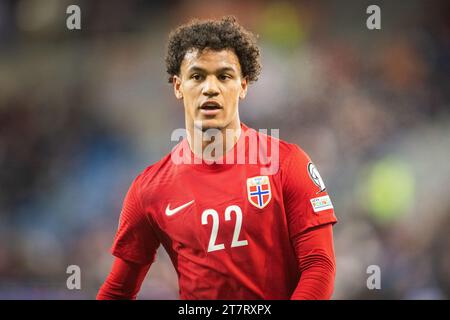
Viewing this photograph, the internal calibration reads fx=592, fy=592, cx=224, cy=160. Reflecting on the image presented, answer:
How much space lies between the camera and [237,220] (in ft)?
10.3

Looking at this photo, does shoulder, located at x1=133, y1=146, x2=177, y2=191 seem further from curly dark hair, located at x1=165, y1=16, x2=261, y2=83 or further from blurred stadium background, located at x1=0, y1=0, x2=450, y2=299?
blurred stadium background, located at x1=0, y1=0, x2=450, y2=299

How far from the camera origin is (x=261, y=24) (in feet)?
17.4

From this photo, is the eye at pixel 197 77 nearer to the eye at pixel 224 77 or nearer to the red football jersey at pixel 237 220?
the eye at pixel 224 77

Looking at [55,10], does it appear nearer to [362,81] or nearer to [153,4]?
[153,4]

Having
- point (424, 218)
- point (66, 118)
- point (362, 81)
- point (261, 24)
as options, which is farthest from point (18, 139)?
point (424, 218)

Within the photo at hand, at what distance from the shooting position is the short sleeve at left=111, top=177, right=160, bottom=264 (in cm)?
338

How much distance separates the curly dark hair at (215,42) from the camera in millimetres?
3275

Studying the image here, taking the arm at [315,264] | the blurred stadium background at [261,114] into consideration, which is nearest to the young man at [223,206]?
the arm at [315,264]

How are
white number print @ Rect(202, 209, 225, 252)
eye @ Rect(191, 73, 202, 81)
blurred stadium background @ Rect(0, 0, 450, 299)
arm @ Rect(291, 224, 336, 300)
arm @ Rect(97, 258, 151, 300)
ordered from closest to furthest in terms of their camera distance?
arm @ Rect(291, 224, 336, 300) → white number print @ Rect(202, 209, 225, 252) → eye @ Rect(191, 73, 202, 81) → arm @ Rect(97, 258, 151, 300) → blurred stadium background @ Rect(0, 0, 450, 299)

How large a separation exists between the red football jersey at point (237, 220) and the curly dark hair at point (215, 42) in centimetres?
43

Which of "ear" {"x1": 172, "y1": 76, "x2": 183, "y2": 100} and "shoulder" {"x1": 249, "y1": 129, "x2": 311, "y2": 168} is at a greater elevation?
"ear" {"x1": 172, "y1": 76, "x2": 183, "y2": 100}

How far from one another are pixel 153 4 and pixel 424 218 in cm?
305

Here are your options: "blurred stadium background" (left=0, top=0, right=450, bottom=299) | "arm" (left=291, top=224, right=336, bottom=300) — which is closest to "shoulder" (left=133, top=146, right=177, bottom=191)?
"arm" (left=291, top=224, right=336, bottom=300)

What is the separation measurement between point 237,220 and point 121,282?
80cm
